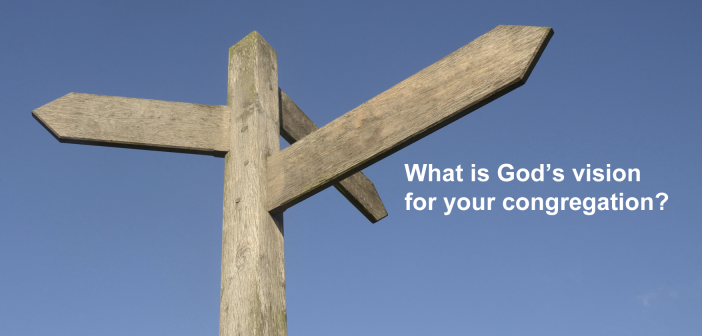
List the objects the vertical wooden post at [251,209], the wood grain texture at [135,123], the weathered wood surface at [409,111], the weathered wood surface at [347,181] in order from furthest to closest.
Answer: the weathered wood surface at [347,181]
the wood grain texture at [135,123]
the vertical wooden post at [251,209]
the weathered wood surface at [409,111]

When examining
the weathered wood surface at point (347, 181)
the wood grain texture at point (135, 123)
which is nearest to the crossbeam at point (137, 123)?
the wood grain texture at point (135, 123)

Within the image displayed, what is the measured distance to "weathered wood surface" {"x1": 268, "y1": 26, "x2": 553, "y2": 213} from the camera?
5.41 feet

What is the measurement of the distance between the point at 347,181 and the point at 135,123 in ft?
3.16

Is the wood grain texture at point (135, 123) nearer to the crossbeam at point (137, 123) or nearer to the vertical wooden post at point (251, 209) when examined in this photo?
the crossbeam at point (137, 123)

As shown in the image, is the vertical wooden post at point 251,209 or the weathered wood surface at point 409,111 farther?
the vertical wooden post at point 251,209

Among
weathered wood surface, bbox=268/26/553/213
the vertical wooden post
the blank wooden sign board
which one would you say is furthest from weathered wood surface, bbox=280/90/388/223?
weathered wood surface, bbox=268/26/553/213

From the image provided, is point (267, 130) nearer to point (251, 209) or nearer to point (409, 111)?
point (251, 209)

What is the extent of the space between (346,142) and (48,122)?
43.2 inches

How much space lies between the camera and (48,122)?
2.04m

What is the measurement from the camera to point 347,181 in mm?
2609

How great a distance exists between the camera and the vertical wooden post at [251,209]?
74.5 inches

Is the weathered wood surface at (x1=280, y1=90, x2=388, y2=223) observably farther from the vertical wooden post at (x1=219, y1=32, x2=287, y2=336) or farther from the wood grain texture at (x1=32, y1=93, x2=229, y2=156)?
the wood grain texture at (x1=32, y1=93, x2=229, y2=156)

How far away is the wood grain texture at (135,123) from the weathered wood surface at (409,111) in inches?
14.1

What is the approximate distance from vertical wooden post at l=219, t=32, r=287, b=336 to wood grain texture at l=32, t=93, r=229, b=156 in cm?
10
